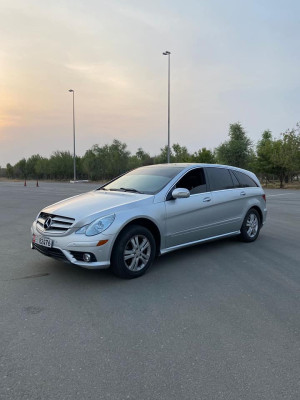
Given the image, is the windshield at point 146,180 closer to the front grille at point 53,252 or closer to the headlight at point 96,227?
the headlight at point 96,227

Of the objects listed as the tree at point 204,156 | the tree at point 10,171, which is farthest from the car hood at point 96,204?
the tree at point 10,171

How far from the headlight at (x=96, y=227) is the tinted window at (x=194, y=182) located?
1.60 meters

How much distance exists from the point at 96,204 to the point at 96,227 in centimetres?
52

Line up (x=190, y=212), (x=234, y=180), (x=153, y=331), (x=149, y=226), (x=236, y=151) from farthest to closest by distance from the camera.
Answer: (x=236, y=151)
(x=234, y=180)
(x=190, y=212)
(x=149, y=226)
(x=153, y=331)

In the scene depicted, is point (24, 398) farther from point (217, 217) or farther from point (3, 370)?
point (217, 217)

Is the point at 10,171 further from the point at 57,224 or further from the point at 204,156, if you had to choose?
the point at 57,224

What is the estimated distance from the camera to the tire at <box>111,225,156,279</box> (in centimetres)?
466

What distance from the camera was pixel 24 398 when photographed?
2375 mm

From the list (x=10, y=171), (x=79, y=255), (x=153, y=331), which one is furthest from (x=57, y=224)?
(x=10, y=171)

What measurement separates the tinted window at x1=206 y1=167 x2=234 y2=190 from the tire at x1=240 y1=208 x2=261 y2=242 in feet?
2.72

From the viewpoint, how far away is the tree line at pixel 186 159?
37500 millimetres

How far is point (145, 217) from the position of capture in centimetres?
496

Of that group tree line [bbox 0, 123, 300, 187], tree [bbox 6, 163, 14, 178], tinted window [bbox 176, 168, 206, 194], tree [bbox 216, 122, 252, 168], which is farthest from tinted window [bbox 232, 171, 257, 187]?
tree [bbox 6, 163, 14, 178]

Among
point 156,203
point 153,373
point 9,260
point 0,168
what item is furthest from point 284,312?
point 0,168
